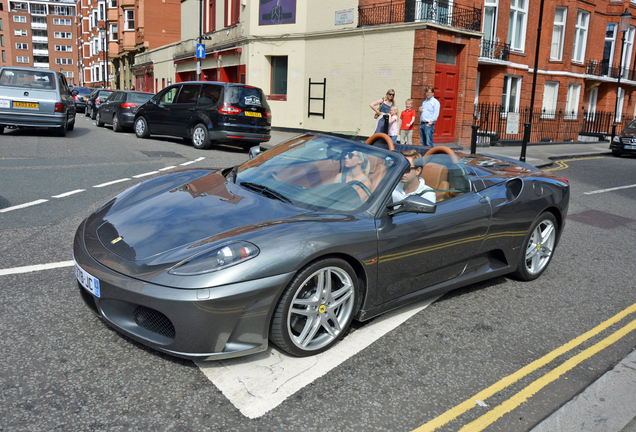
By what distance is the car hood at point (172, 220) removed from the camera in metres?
3.01

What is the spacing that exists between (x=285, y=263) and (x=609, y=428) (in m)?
1.91

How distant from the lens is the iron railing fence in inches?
891

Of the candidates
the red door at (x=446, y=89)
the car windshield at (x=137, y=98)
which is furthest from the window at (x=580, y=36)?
the car windshield at (x=137, y=98)

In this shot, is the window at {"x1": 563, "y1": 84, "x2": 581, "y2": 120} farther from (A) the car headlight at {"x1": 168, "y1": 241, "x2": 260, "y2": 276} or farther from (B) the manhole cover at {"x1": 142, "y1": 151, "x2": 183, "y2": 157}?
(A) the car headlight at {"x1": 168, "y1": 241, "x2": 260, "y2": 276}

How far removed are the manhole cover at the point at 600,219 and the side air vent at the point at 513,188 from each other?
375 centimetres

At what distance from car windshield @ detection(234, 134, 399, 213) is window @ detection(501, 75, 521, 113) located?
22.8 m

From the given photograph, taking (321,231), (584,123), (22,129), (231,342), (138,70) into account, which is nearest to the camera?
(231,342)

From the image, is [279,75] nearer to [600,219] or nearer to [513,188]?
[600,219]

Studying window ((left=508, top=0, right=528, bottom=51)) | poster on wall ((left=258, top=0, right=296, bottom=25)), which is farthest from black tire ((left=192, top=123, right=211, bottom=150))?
window ((left=508, top=0, right=528, bottom=51))

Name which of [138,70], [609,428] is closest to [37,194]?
[609,428]

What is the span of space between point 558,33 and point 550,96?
3155 millimetres

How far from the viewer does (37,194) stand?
292 inches

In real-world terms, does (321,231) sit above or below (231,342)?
above

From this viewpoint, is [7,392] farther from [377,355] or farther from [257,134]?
[257,134]
